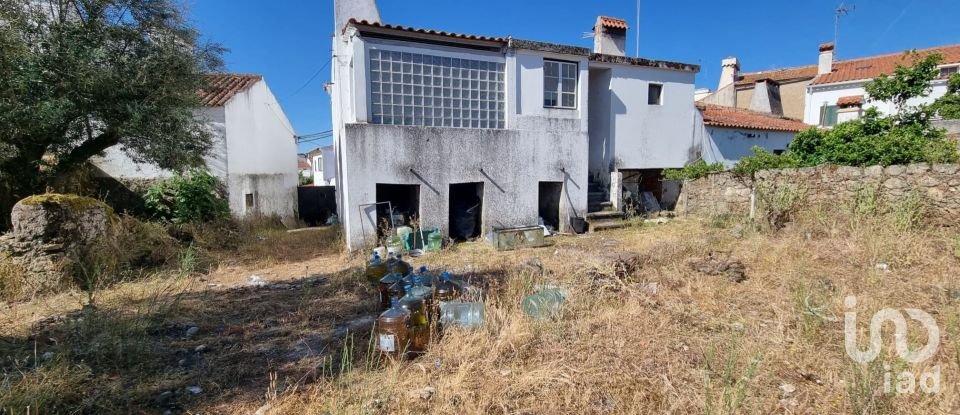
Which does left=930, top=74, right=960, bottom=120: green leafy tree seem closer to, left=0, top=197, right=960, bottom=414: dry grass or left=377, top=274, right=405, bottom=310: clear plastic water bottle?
left=0, top=197, right=960, bottom=414: dry grass

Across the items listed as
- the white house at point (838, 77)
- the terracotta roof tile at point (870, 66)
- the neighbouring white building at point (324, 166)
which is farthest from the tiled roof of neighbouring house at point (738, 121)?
the neighbouring white building at point (324, 166)

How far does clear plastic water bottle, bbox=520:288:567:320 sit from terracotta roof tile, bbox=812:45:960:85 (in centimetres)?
2492

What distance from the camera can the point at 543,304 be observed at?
445 centimetres

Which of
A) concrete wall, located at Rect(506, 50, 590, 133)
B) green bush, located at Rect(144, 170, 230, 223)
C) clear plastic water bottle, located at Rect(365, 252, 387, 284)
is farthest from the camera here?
concrete wall, located at Rect(506, 50, 590, 133)

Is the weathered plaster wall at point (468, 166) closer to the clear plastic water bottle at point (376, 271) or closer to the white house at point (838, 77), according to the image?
the clear plastic water bottle at point (376, 271)

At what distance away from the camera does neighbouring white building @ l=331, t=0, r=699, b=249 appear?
9219mm

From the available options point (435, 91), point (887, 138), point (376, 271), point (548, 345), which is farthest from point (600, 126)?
point (548, 345)

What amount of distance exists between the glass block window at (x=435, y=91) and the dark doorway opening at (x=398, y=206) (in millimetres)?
1754

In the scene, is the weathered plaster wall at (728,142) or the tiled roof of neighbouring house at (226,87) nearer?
the tiled roof of neighbouring house at (226,87)

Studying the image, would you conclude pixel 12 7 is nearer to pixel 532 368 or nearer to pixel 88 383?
pixel 88 383

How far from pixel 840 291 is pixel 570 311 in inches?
139

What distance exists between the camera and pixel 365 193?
9.27m

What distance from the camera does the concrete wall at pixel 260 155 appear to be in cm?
1323

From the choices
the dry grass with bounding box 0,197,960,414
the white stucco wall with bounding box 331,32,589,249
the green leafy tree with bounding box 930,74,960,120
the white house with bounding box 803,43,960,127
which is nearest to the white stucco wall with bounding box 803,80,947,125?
the white house with bounding box 803,43,960,127
